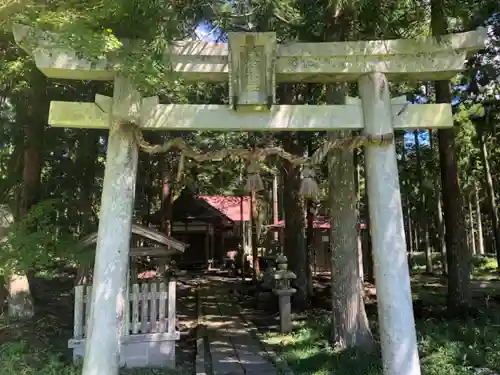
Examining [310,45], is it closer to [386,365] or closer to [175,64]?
[175,64]

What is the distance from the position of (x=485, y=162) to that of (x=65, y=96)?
18.4 meters

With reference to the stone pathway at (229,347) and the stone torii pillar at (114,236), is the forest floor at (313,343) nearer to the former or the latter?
the stone pathway at (229,347)

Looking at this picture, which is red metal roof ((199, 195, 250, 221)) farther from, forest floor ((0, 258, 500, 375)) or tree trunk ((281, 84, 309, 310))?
forest floor ((0, 258, 500, 375))

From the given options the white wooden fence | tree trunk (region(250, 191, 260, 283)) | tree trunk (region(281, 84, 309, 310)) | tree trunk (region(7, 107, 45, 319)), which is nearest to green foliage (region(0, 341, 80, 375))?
the white wooden fence

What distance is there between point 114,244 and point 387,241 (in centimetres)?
308

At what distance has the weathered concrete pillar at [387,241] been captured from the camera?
5.16 metres

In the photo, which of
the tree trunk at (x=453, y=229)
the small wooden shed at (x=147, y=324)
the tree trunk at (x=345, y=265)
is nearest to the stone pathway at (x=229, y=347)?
the small wooden shed at (x=147, y=324)

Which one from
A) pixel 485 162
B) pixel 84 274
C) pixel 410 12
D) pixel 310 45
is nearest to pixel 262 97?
pixel 310 45

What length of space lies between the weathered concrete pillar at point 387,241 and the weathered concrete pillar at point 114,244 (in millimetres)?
2800

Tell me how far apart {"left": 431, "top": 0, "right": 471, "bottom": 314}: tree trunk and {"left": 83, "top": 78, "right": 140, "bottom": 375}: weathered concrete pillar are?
809cm

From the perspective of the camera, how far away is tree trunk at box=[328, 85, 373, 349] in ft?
26.9

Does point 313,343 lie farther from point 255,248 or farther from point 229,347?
point 255,248

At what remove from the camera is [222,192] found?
98.7 feet

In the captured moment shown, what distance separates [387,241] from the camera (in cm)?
535
